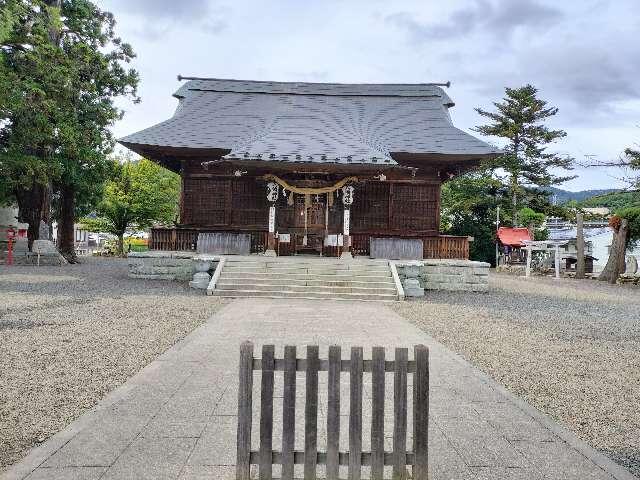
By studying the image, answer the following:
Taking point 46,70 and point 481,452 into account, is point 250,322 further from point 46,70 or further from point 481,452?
point 46,70

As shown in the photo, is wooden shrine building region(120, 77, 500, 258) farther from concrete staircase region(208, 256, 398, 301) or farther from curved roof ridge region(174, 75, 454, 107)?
curved roof ridge region(174, 75, 454, 107)

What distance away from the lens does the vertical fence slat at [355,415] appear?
10.1 ft

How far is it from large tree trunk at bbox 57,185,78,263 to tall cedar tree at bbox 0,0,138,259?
0.16ft

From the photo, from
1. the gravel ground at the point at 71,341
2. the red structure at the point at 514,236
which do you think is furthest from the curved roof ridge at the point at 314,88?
the gravel ground at the point at 71,341

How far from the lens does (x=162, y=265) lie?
17.1 m

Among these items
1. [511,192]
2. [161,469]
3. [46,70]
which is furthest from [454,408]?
[511,192]

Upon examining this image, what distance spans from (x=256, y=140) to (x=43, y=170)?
9081 mm

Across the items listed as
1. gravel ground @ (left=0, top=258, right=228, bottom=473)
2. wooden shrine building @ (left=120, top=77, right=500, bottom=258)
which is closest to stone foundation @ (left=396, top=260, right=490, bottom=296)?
wooden shrine building @ (left=120, top=77, right=500, bottom=258)

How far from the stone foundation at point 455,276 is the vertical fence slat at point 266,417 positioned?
46.2ft

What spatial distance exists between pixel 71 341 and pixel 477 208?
2959 centimetres

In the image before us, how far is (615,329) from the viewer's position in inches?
400

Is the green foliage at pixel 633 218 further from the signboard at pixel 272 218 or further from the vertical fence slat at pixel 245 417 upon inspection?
the vertical fence slat at pixel 245 417

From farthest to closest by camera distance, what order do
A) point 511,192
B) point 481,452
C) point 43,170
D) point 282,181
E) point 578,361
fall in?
point 511,192 → point 43,170 → point 282,181 → point 578,361 → point 481,452

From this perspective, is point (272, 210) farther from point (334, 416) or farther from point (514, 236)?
point (514, 236)
